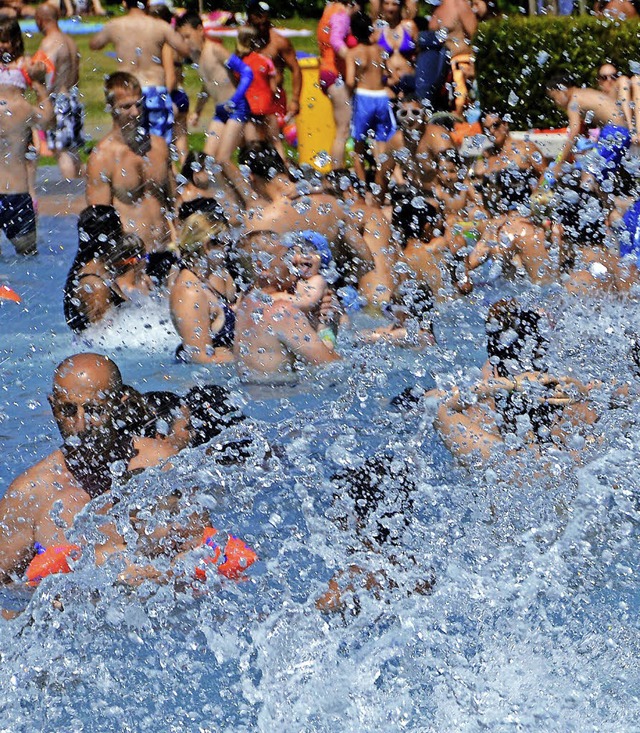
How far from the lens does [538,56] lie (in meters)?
10.8

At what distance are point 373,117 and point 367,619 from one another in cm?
638

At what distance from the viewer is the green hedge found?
10.4 m

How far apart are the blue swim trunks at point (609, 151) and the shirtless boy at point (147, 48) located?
318cm

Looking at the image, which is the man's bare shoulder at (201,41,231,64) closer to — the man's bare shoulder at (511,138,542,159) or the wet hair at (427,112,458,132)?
the wet hair at (427,112,458,132)

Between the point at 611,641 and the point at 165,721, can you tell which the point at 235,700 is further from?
the point at 611,641

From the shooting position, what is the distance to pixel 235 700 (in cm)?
344

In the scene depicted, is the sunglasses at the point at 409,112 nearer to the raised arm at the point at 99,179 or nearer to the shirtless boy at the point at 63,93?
the shirtless boy at the point at 63,93

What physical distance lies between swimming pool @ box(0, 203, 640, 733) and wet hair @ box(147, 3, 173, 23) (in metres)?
4.96

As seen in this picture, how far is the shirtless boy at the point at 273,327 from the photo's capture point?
548 centimetres

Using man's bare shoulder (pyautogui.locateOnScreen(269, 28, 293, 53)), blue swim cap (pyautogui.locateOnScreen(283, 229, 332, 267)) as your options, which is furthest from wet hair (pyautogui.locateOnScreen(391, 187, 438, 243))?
man's bare shoulder (pyautogui.locateOnScreen(269, 28, 293, 53))

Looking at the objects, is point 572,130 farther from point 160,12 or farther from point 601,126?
point 160,12

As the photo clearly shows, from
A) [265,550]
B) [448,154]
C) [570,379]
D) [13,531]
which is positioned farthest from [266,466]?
[448,154]

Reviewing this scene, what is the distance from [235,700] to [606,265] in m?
3.97

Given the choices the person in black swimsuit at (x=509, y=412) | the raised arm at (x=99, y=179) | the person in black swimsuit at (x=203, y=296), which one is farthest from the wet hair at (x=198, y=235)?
the person in black swimsuit at (x=509, y=412)
